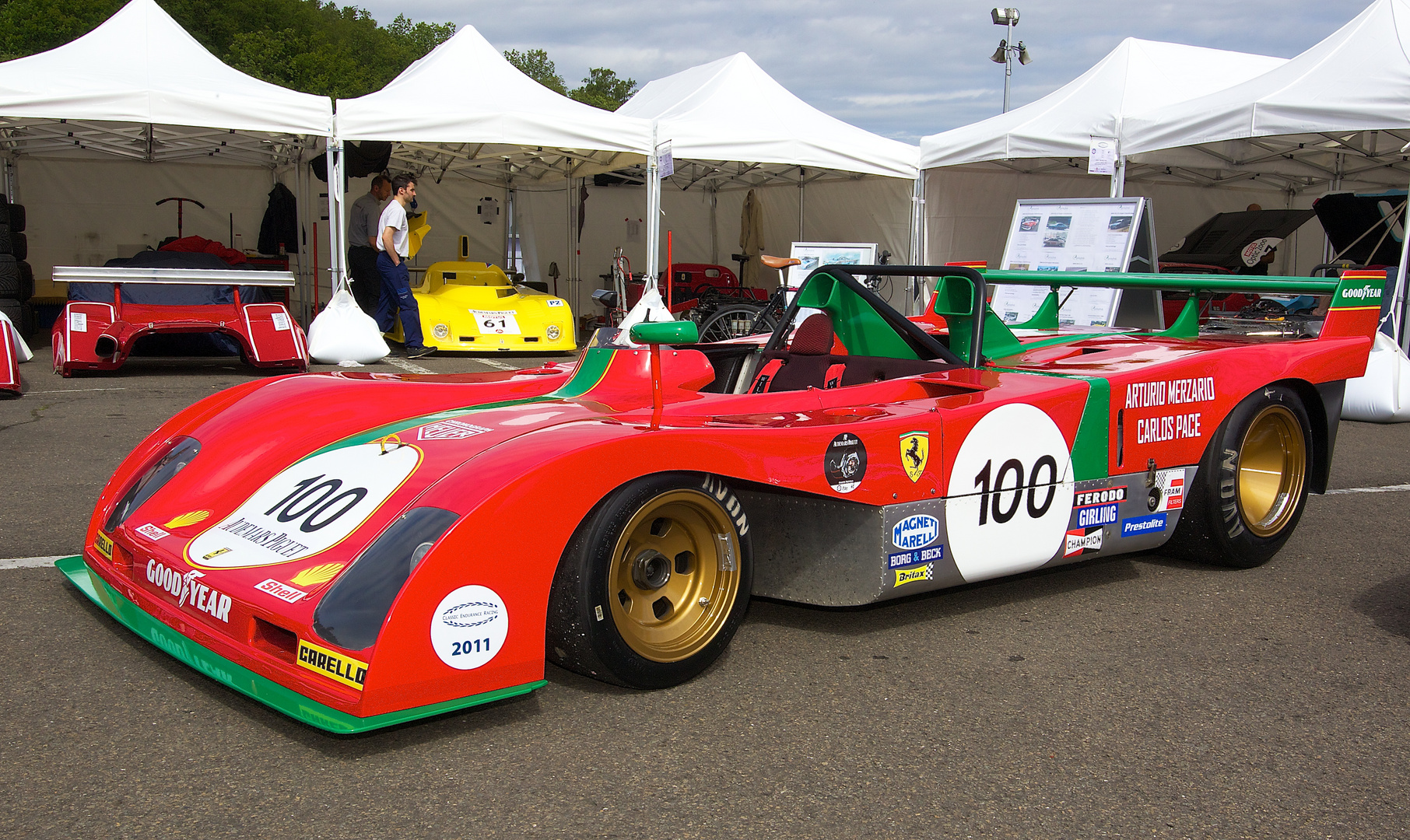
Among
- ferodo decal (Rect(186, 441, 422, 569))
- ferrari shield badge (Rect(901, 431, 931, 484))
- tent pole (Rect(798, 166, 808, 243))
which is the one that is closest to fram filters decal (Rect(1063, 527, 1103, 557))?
ferrari shield badge (Rect(901, 431, 931, 484))

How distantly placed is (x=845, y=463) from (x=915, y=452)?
252mm

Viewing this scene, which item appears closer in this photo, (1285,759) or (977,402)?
(1285,759)

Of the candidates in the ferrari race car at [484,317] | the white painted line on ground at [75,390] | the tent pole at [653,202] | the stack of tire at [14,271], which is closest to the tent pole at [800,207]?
the tent pole at [653,202]

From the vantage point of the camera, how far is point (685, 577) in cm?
285

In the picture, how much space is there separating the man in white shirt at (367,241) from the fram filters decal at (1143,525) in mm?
8906

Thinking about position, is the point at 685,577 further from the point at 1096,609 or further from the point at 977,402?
the point at 1096,609

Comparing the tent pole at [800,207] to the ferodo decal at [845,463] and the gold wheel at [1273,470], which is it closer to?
the gold wheel at [1273,470]

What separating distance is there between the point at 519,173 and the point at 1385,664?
15594 mm

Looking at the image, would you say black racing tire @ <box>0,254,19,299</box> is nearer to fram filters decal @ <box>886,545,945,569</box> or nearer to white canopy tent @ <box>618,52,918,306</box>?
white canopy tent @ <box>618,52,918,306</box>

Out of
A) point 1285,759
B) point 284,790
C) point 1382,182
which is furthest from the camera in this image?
point 1382,182

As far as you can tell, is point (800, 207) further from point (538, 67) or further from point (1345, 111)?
point (538, 67)

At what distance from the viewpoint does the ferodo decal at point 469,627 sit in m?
2.26

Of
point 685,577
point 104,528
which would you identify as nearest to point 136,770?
point 104,528

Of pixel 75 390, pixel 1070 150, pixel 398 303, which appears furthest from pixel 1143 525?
pixel 398 303
